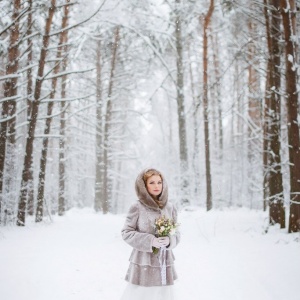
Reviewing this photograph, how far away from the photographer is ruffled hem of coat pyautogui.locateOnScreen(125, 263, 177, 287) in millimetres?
2826

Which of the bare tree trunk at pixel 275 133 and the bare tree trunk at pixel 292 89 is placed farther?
the bare tree trunk at pixel 275 133

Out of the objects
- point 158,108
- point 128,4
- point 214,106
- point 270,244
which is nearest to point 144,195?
point 270,244

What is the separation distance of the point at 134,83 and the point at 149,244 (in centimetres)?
1631

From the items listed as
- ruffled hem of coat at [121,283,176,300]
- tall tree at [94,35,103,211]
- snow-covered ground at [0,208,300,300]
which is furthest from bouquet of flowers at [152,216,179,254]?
tall tree at [94,35,103,211]

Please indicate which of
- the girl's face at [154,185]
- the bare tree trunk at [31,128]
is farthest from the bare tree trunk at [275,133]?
the bare tree trunk at [31,128]

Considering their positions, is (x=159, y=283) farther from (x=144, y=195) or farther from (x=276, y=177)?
(x=276, y=177)

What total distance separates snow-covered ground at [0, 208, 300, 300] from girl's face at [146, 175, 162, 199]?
219 centimetres

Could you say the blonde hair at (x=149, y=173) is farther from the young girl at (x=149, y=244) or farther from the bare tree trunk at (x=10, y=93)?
the bare tree trunk at (x=10, y=93)

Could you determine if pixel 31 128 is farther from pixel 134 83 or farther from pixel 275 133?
pixel 134 83

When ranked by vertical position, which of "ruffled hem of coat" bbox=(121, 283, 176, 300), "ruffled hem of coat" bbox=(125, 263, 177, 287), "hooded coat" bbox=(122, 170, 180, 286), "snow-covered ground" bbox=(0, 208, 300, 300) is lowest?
"snow-covered ground" bbox=(0, 208, 300, 300)

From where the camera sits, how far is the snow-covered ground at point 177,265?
4527 millimetres

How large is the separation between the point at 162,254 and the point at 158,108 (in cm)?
2707

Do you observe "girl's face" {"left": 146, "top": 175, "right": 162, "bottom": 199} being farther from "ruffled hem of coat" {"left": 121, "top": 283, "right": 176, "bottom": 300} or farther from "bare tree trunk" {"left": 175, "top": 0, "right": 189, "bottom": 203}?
"bare tree trunk" {"left": 175, "top": 0, "right": 189, "bottom": 203}

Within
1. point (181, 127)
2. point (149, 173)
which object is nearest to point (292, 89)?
point (149, 173)
